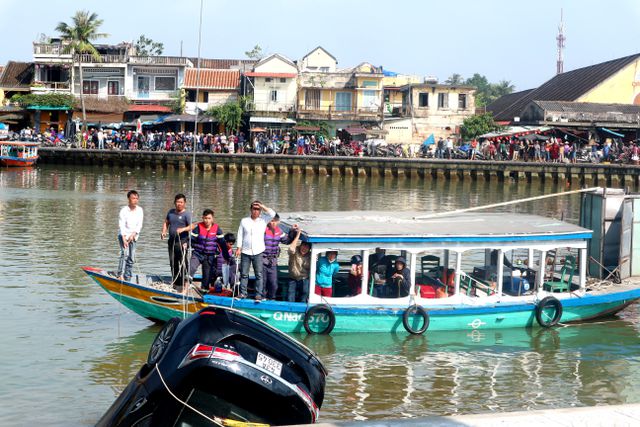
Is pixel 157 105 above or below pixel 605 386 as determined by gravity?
above

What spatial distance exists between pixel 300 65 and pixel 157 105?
11216 mm

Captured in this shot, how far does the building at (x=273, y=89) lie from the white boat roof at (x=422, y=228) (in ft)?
148

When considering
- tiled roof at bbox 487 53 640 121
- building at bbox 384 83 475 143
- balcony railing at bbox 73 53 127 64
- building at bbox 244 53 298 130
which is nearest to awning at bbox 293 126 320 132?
building at bbox 244 53 298 130

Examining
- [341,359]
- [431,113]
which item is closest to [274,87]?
[431,113]

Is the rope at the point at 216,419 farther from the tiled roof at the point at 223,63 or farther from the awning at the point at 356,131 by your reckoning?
the tiled roof at the point at 223,63

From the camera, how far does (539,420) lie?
670 centimetres

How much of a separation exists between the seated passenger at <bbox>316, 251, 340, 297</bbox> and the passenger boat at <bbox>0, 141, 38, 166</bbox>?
3768 cm

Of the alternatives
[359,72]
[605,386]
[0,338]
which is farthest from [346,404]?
[359,72]

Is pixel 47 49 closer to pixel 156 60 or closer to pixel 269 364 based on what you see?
pixel 156 60

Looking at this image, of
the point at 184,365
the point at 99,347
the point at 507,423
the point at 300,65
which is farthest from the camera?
the point at 300,65

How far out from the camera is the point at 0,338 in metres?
13.5

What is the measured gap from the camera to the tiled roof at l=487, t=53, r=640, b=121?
5959 centimetres

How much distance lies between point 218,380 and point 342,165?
4277 cm

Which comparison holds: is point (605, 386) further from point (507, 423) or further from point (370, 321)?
point (507, 423)
